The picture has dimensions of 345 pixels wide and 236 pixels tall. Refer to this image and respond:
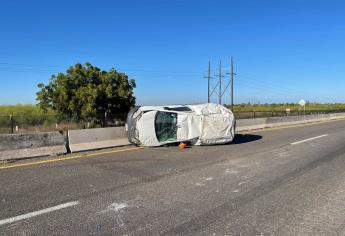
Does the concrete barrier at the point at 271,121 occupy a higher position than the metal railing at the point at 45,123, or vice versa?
the metal railing at the point at 45,123

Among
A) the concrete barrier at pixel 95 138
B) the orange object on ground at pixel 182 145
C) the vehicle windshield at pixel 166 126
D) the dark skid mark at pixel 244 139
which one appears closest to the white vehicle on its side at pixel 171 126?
the vehicle windshield at pixel 166 126

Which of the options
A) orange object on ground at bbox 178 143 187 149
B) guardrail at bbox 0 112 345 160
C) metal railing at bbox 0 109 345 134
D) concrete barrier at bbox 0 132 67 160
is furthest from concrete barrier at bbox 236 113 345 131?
concrete barrier at bbox 0 132 67 160

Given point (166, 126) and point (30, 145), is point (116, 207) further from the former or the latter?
point (166, 126)

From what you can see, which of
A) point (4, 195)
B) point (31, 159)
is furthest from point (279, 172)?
point (31, 159)

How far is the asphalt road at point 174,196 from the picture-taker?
4973 millimetres

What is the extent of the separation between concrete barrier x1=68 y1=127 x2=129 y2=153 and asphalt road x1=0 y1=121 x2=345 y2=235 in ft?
5.16

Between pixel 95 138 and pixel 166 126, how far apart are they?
2587 mm

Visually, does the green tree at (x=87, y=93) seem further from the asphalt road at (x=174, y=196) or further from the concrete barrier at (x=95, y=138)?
the asphalt road at (x=174, y=196)

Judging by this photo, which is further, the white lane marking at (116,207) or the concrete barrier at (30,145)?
the concrete barrier at (30,145)

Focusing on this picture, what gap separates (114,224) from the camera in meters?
Answer: 5.03

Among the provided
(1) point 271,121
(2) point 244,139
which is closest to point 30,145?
(2) point 244,139

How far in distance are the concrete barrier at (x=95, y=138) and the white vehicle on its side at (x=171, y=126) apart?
1.36ft

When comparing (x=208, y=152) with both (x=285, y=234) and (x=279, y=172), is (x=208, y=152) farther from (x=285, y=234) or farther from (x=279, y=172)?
(x=285, y=234)

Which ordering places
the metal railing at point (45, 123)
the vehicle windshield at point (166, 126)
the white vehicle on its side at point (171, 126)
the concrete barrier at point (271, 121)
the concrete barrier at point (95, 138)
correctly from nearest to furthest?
the concrete barrier at point (95, 138) < the white vehicle on its side at point (171, 126) < the vehicle windshield at point (166, 126) < the metal railing at point (45, 123) < the concrete barrier at point (271, 121)
